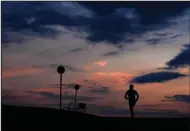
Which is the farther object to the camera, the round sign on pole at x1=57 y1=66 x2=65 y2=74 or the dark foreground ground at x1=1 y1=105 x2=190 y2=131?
the round sign on pole at x1=57 y1=66 x2=65 y2=74

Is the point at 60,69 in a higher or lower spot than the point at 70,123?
higher

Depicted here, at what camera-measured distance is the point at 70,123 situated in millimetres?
11812

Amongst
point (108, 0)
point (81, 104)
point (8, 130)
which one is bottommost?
point (8, 130)

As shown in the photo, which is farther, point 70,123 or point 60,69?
point 60,69

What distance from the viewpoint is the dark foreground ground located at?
10875 mm

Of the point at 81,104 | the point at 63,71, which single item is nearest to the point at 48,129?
the point at 63,71

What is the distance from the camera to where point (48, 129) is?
1070 cm

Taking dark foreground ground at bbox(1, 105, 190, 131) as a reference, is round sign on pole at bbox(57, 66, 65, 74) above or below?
above

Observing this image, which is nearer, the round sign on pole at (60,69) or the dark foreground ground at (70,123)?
the dark foreground ground at (70,123)

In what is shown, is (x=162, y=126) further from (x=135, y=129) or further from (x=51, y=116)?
(x=51, y=116)

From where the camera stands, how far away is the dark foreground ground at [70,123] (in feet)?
35.7

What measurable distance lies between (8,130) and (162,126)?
4.30 m

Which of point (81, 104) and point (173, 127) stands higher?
point (81, 104)

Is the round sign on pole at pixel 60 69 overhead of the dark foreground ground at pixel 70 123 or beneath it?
overhead
